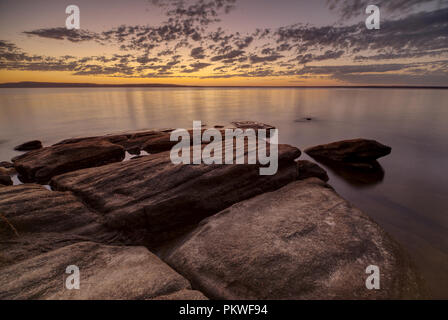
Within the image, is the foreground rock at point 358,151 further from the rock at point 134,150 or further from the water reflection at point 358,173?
the rock at point 134,150

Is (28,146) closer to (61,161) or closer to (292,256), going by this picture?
(61,161)

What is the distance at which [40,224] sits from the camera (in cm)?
536

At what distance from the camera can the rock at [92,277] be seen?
3678mm

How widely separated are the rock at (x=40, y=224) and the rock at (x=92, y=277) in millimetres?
483

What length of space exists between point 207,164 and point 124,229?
3.43 metres

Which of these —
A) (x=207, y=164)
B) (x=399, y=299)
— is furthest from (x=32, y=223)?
(x=399, y=299)

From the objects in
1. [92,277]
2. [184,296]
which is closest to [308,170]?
[184,296]

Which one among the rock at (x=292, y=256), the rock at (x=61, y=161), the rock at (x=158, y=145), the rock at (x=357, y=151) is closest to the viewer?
the rock at (x=292, y=256)

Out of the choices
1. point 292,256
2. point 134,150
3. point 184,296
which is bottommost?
point 184,296

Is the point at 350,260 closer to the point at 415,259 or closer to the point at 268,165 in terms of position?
the point at 415,259

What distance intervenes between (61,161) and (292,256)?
37.7ft

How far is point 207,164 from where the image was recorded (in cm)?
771

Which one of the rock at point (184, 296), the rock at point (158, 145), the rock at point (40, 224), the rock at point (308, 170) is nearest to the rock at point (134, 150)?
the rock at point (158, 145)
